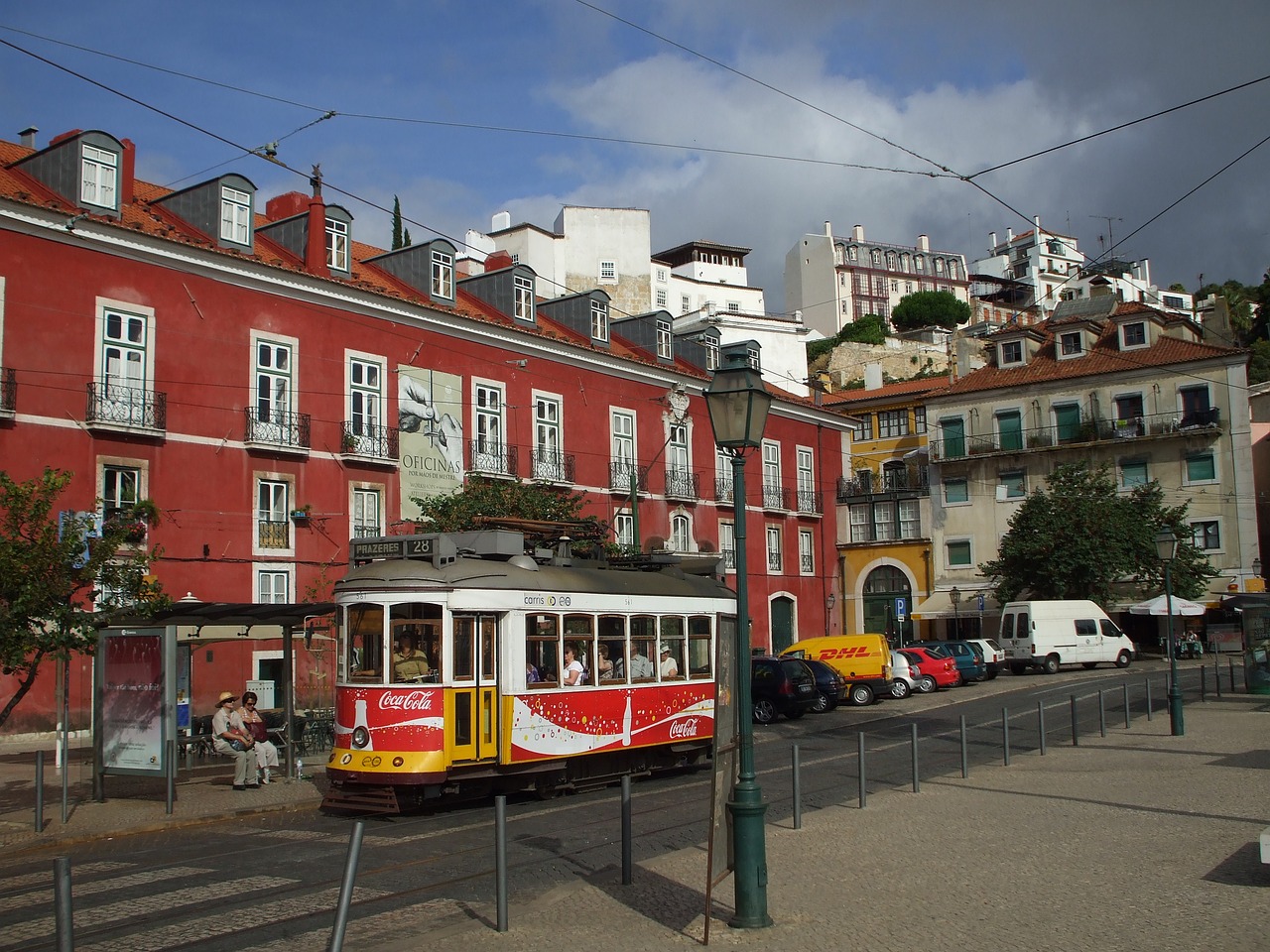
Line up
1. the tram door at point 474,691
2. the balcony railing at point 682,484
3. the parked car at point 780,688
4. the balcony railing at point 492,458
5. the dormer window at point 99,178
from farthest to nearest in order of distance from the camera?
the balcony railing at point 682,484
the balcony railing at point 492,458
the parked car at point 780,688
the dormer window at point 99,178
the tram door at point 474,691

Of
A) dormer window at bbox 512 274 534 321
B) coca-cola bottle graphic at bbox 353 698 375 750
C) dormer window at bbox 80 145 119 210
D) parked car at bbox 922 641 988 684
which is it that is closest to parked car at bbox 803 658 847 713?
parked car at bbox 922 641 988 684

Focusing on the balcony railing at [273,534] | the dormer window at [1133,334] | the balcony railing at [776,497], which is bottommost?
the balcony railing at [273,534]

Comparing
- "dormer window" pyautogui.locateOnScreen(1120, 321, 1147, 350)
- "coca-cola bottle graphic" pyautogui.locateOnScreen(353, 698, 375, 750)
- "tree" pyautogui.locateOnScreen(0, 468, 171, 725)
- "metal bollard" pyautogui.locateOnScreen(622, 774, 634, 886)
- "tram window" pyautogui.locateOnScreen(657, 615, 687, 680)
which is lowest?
"metal bollard" pyautogui.locateOnScreen(622, 774, 634, 886)

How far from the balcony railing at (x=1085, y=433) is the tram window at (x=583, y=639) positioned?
139ft

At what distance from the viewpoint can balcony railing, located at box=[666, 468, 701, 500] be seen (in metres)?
43.7

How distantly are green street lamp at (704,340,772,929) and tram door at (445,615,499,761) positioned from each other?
242 inches

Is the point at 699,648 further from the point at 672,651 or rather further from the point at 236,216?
the point at 236,216

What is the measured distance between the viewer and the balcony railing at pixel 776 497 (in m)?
48.8

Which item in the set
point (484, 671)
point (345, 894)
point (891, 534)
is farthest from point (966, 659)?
point (345, 894)

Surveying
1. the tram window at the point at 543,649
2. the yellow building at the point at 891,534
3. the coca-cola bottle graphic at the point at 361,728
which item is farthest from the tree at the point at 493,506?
the yellow building at the point at 891,534

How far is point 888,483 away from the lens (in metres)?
62.4

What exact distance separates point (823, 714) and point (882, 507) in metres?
30.3

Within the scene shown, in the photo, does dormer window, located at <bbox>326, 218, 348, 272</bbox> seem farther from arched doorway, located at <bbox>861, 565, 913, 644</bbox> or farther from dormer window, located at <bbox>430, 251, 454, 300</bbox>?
arched doorway, located at <bbox>861, 565, 913, 644</bbox>

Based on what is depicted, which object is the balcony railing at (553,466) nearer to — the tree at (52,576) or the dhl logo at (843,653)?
the dhl logo at (843,653)
